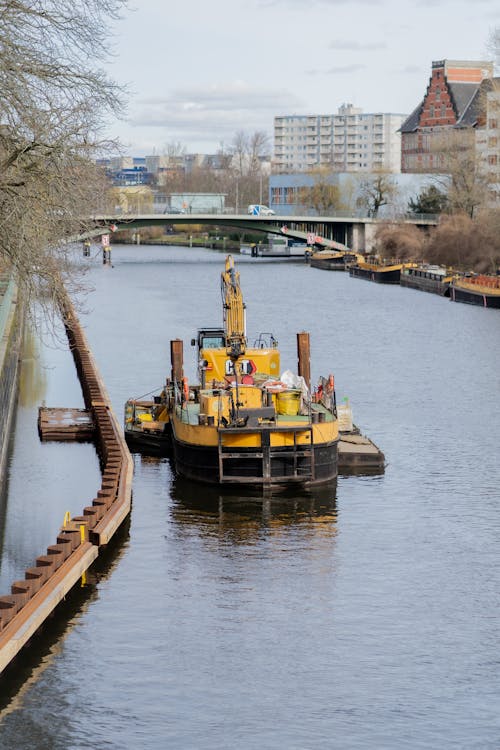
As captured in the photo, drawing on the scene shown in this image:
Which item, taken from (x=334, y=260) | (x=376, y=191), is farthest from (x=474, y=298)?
(x=376, y=191)

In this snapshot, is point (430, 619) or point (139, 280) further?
point (139, 280)

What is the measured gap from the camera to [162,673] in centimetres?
2380

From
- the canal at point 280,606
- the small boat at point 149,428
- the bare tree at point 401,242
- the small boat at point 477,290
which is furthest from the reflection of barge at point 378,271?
the small boat at point 149,428

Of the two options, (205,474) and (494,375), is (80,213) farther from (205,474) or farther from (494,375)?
(494,375)

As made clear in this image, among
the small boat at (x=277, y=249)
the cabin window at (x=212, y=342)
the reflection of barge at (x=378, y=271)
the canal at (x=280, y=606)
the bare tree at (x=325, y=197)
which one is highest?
the bare tree at (x=325, y=197)

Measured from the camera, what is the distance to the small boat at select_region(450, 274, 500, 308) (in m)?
101

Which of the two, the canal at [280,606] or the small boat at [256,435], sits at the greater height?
the small boat at [256,435]

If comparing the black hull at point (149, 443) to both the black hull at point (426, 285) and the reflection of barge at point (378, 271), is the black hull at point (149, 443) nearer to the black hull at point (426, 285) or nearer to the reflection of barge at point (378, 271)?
the black hull at point (426, 285)

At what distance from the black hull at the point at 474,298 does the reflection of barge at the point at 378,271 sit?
72.6ft

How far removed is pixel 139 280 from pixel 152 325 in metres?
42.1

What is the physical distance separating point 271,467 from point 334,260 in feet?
403

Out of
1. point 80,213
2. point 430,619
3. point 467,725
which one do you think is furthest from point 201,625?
point 80,213

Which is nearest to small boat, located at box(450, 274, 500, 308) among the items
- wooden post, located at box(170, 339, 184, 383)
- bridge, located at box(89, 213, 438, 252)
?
bridge, located at box(89, 213, 438, 252)

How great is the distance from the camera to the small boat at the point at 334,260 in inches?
6073
